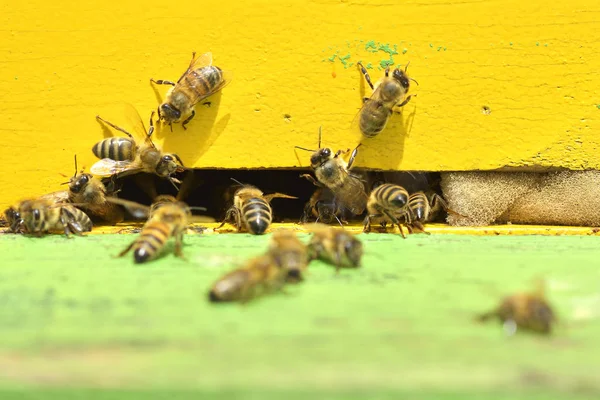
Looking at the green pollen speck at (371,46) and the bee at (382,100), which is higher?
the green pollen speck at (371,46)

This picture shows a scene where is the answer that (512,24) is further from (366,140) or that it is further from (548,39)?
(366,140)

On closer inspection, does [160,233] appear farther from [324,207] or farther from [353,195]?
[324,207]

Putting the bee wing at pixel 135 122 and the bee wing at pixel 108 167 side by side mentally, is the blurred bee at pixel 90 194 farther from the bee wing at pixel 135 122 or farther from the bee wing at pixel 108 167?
the bee wing at pixel 135 122

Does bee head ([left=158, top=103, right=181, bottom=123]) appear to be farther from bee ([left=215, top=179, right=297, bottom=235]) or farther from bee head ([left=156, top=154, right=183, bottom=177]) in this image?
bee ([left=215, top=179, right=297, bottom=235])

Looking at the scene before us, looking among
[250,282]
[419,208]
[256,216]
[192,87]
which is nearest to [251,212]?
[256,216]

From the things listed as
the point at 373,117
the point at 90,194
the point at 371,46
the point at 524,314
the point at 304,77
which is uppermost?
the point at 371,46

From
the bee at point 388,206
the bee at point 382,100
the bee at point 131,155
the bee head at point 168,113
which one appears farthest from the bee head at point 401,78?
the bee at point 131,155
